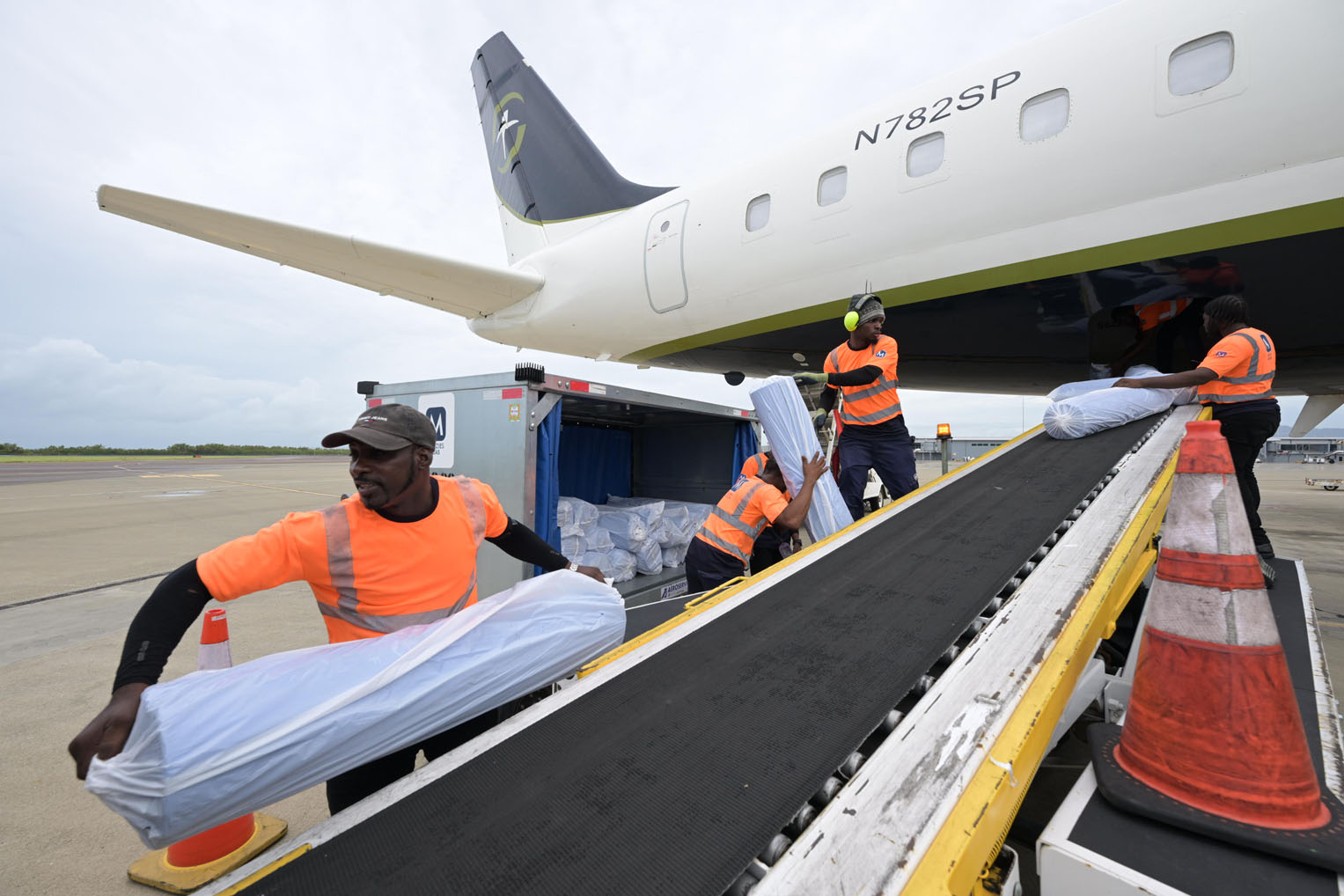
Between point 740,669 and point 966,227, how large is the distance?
3.91 m

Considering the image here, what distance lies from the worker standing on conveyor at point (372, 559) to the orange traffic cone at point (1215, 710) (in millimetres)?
1818

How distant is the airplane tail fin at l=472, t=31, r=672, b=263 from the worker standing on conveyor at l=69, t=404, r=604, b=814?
267 inches

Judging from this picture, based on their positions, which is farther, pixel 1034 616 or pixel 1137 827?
pixel 1034 616

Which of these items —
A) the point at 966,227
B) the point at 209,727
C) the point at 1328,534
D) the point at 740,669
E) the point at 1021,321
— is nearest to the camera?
the point at 209,727

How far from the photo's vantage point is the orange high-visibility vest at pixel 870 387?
13.0 ft

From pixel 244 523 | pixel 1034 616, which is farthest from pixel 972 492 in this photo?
pixel 244 523

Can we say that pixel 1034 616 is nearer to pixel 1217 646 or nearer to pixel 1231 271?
pixel 1217 646

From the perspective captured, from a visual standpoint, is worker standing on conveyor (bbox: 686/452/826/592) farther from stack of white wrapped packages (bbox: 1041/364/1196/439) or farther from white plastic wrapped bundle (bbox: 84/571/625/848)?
white plastic wrapped bundle (bbox: 84/571/625/848)

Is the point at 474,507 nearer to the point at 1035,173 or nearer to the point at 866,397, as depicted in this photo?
the point at 866,397

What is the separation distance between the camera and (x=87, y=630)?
15.5 ft

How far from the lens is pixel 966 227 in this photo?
417cm

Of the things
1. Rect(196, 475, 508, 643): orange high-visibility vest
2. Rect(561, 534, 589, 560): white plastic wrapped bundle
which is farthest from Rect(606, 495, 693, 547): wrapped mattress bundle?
Rect(196, 475, 508, 643): orange high-visibility vest

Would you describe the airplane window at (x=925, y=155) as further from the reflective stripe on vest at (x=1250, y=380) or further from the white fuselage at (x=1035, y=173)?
the reflective stripe on vest at (x=1250, y=380)

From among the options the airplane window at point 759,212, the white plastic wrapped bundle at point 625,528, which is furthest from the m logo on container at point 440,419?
the airplane window at point 759,212
